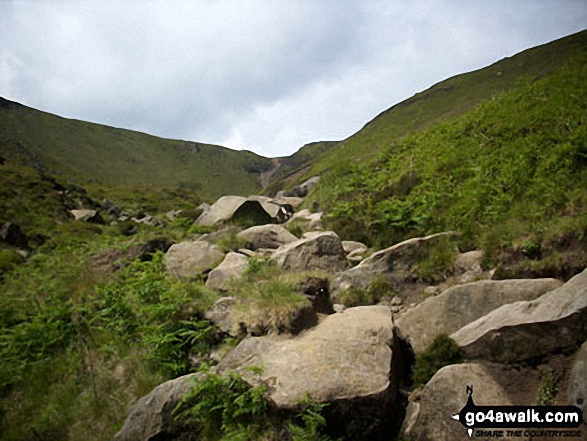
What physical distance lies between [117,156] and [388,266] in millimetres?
152504

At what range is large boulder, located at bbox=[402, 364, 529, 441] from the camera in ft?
13.0

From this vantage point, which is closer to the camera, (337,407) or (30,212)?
(337,407)

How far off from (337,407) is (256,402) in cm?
103

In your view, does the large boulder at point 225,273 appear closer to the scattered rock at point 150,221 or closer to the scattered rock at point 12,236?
the scattered rock at point 12,236

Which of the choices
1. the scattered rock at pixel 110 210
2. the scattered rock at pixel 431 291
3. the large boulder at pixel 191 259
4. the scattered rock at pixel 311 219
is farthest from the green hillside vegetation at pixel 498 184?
the scattered rock at pixel 110 210

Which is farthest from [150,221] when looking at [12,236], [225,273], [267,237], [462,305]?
[462,305]

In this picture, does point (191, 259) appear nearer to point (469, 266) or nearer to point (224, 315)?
point (224, 315)

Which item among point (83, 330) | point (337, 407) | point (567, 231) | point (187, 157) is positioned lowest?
point (337, 407)

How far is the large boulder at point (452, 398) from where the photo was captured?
13.0 feet

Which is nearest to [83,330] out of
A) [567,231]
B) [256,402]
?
[256,402]

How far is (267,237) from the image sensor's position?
13.2 metres

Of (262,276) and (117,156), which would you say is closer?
(262,276)

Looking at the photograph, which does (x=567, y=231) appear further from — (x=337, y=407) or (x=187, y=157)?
(x=187, y=157)

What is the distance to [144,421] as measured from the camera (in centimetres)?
497
